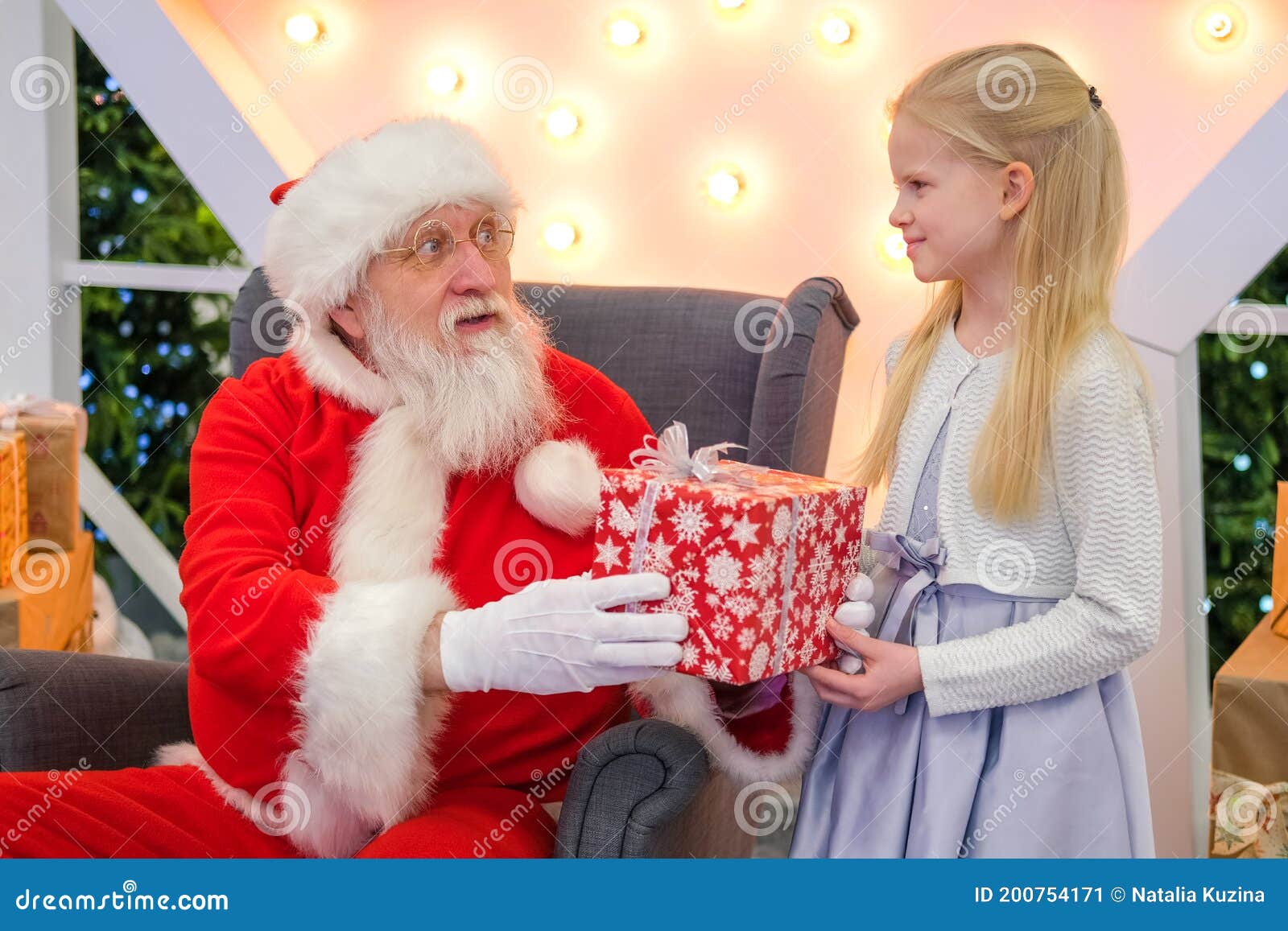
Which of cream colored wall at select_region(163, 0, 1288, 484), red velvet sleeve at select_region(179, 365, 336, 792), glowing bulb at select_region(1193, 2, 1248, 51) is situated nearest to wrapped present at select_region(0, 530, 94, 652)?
cream colored wall at select_region(163, 0, 1288, 484)

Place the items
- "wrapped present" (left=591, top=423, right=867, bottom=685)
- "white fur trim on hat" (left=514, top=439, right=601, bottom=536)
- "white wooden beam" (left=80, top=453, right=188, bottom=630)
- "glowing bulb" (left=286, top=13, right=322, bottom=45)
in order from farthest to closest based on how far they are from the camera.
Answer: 1. "white wooden beam" (left=80, top=453, right=188, bottom=630)
2. "glowing bulb" (left=286, top=13, right=322, bottom=45)
3. "white fur trim on hat" (left=514, top=439, right=601, bottom=536)
4. "wrapped present" (left=591, top=423, right=867, bottom=685)


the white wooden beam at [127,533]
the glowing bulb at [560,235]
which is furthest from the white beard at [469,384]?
the white wooden beam at [127,533]

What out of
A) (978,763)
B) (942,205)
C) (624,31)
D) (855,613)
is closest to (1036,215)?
(942,205)

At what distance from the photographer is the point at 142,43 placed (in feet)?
9.57

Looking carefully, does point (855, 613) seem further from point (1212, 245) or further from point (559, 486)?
point (1212, 245)

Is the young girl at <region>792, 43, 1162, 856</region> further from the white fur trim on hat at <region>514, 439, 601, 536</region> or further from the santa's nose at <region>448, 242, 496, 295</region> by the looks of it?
the santa's nose at <region>448, 242, 496, 295</region>

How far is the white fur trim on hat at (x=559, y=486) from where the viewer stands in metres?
1.85

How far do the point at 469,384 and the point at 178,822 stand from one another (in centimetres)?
77

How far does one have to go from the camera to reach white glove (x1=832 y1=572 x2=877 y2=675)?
5.37ft

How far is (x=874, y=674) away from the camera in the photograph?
1.61 m

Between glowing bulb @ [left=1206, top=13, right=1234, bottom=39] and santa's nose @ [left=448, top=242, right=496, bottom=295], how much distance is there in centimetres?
176
